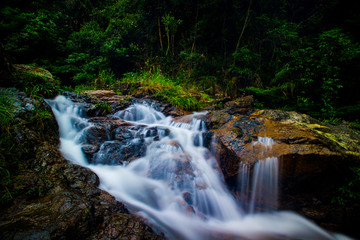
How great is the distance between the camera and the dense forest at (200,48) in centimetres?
519

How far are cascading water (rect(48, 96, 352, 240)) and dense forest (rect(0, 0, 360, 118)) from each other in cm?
364

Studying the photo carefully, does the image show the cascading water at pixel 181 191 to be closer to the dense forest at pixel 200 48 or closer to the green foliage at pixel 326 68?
the dense forest at pixel 200 48

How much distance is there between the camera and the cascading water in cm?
258

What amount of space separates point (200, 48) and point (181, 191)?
10.6 metres

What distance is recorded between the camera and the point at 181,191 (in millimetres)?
3111

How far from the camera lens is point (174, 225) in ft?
7.99

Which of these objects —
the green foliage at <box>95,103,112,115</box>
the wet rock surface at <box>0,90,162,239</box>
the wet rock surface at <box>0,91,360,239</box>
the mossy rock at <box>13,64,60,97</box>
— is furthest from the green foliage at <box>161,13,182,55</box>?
the wet rock surface at <box>0,90,162,239</box>

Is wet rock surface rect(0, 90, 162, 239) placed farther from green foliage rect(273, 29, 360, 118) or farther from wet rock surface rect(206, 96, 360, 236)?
green foliage rect(273, 29, 360, 118)

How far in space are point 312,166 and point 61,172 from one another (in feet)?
13.9

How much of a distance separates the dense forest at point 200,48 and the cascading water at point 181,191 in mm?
3644

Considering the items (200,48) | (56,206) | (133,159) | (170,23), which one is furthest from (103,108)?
(200,48)

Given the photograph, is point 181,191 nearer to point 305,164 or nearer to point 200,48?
point 305,164

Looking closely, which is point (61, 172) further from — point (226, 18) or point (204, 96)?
point (226, 18)

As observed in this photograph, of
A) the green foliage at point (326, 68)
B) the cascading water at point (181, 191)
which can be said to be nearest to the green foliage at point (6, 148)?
the cascading water at point (181, 191)
